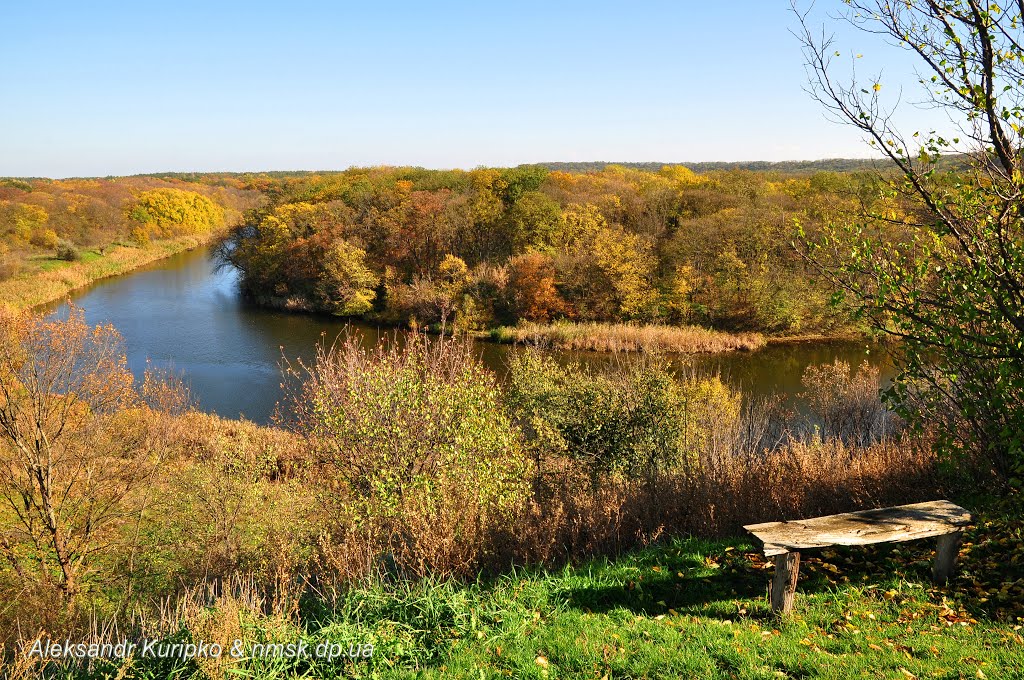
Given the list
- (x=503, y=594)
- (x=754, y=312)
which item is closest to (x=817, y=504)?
(x=503, y=594)

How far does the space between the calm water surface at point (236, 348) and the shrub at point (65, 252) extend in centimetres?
437

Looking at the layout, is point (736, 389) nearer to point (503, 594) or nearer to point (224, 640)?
point (503, 594)

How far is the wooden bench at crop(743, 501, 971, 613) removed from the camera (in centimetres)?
528

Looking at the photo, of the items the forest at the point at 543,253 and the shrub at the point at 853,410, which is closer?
the shrub at the point at 853,410

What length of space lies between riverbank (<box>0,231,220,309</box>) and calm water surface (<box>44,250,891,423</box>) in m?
1.48

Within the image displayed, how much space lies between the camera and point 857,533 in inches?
219

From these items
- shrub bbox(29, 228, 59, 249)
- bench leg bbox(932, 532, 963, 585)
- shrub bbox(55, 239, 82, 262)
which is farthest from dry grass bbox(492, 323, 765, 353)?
shrub bbox(29, 228, 59, 249)

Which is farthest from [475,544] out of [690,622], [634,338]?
[634,338]

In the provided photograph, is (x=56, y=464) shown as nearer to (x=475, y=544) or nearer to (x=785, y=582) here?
(x=475, y=544)

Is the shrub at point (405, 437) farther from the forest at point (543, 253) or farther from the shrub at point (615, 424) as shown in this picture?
the forest at point (543, 253)

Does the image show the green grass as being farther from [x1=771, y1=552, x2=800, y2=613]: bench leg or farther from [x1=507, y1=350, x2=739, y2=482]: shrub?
[x1=507, y1=350, x2=739, y2=482]: shrub

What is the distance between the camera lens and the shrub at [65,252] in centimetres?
4872

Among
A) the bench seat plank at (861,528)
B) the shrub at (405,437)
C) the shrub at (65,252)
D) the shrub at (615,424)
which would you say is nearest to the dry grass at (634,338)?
the shrub at (615,424)

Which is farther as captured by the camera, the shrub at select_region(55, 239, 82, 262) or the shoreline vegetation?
the shrub at select_region(55, 239, 82, 262)
